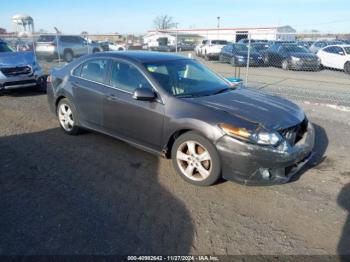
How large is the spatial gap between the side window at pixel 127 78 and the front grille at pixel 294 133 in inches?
73.6

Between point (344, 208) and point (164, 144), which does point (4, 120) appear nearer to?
point (164, 144)

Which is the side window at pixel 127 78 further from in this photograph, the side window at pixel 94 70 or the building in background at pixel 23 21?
the building in background at pixel 23 21

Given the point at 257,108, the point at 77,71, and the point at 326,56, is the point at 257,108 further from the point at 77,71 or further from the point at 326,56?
the point at 326,56

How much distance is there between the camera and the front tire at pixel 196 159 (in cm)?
384

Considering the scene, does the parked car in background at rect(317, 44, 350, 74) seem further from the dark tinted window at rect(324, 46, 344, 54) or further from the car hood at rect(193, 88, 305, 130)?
the car hood at rect(193, 88, 305, 130)

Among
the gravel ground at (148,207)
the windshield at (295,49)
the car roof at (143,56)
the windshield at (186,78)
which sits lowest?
the gravel ground at (148,207)

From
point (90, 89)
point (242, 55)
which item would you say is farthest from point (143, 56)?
point (242, 55)

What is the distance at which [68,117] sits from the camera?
5840 millimetres

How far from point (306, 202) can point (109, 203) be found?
2.28m

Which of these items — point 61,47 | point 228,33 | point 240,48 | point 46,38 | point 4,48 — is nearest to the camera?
point 4,48

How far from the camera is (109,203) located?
3.65 meters

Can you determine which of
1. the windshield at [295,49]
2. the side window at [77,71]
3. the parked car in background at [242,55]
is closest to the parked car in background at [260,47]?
the parked car in background at [242,55]

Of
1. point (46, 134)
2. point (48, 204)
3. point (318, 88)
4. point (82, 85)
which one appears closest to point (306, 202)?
point (48, 204)

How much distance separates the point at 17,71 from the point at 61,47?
12507mm
